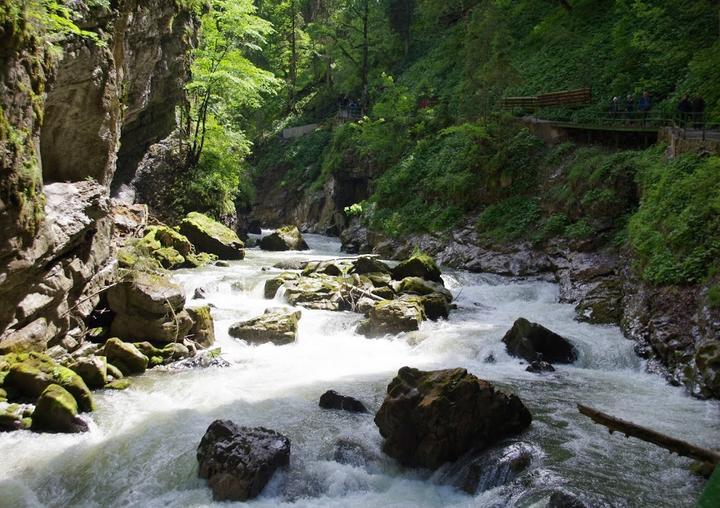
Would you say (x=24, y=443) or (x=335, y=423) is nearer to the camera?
(x=24, y=443)

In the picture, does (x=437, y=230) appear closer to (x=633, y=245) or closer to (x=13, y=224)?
(x=633, y=245)

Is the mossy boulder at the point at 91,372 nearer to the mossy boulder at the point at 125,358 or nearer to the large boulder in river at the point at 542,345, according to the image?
the mossy boulder at the point at 125,358

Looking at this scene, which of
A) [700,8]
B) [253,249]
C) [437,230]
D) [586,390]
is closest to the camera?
[586,390]

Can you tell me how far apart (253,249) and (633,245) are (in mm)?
18953

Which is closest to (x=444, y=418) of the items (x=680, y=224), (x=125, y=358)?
(x=125, y=358)

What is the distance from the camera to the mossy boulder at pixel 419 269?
20156mm

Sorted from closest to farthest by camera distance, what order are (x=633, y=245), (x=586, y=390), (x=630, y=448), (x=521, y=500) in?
(x=521, y=500) < (x=630, y=448) < (x=586, y=390) < (x=633, y=245)

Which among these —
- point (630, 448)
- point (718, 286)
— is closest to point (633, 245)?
point (718, 286)

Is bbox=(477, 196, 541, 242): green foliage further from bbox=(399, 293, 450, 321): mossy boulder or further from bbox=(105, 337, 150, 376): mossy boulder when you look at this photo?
bbox=(105, 337, 150, 376): mossy boulder

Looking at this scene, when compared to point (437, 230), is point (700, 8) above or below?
above

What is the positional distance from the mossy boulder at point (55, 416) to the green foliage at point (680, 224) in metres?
12.6

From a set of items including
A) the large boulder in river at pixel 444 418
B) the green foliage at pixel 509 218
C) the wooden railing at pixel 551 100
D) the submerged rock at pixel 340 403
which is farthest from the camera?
the wooden railing at pixel 551 100

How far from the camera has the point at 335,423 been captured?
10.1 metres

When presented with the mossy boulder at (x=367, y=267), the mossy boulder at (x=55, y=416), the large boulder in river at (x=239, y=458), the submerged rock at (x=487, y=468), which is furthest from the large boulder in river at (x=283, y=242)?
the submerged rock at (x=487, y=468)
